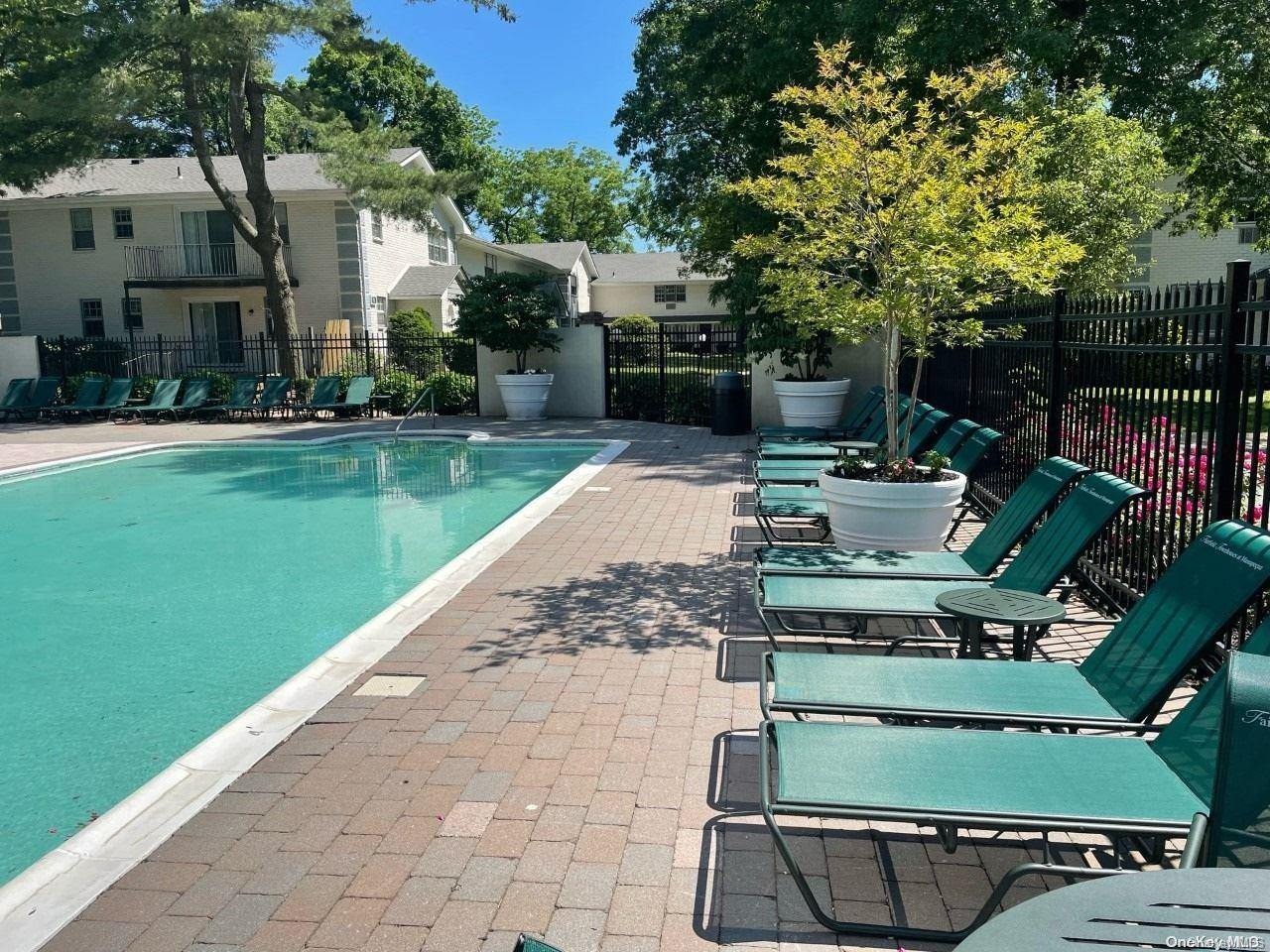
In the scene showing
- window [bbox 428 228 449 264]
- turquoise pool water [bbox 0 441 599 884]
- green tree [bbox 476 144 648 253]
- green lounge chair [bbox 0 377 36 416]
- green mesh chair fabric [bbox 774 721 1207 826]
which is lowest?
turquoise pool water [bbox 0 441 599 884]

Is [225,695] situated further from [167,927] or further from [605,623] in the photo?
[167,927]

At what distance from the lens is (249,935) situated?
2.88 m

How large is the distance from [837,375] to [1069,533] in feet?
38.9

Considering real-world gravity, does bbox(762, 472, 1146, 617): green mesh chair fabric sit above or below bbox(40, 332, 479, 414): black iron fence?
below

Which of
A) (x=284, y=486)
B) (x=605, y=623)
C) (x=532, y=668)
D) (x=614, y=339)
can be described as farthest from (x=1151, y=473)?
(x=614, y=339)

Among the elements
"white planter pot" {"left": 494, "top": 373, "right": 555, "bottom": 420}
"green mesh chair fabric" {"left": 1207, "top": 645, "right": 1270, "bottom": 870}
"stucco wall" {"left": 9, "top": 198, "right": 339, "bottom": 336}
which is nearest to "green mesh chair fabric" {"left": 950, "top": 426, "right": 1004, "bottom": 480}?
"green mesh chair fabric" {"left": 1207, "top": 645, "right": 1270, "bottom": 870}

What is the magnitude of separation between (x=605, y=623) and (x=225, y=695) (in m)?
2.31

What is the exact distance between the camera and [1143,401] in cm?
561

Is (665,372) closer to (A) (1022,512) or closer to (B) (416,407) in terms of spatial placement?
(B) (416,407)

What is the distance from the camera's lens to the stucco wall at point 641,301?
48.8 metres

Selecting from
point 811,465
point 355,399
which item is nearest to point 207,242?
point 355,399

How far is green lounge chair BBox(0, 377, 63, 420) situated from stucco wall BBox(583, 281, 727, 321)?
3074 cm

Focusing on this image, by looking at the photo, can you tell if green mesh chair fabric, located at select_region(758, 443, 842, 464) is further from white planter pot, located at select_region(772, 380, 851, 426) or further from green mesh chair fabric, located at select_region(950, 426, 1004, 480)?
white planter pot, located at select_region(772, 380, 851, 426)

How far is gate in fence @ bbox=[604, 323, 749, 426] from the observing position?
18.5 m
